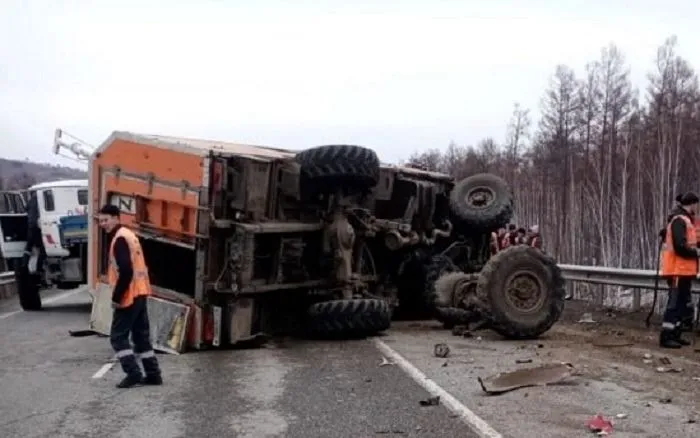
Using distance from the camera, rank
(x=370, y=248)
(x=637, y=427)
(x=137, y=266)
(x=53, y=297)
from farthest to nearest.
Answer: (x=53, y=297) < (x=370, y=248) < (x=137, y=266) < (x=637, y=427)

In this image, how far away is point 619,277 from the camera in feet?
49.8

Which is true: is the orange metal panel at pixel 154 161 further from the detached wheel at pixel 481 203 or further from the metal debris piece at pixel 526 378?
the detached wheel at pixel 481 203

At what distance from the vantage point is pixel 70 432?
6.42 m

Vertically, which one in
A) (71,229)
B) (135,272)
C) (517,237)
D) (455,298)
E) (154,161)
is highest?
(154,161)

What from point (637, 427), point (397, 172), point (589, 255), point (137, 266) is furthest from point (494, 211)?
point (589, 255)

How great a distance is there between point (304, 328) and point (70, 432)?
18.1ft

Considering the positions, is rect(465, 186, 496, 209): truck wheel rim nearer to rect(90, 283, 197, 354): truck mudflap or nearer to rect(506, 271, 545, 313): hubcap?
rect(506, 271, 545, 313): hubcap

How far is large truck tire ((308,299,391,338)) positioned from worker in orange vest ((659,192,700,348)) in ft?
10.4

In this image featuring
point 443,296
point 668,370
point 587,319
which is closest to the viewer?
point 668,370

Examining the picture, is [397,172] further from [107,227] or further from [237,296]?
[107,227]

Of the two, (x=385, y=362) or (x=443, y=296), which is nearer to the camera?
(x=385, y=362)

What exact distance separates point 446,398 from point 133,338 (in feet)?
9.63

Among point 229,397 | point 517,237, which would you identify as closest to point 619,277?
point 517,237

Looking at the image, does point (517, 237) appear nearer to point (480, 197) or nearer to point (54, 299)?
point (480, 197)
